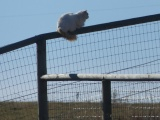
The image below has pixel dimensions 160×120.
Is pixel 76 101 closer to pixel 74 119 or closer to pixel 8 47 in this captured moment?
pixel 74 119

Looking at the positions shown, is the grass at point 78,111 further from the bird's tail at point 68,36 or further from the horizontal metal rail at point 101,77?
the bird's tail at point 68,36

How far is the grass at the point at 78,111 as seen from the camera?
4914 mm

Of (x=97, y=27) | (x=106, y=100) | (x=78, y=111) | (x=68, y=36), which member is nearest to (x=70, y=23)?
(x=68, y=36)

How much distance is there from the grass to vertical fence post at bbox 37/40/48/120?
77 mm

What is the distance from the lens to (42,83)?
5.85 metres

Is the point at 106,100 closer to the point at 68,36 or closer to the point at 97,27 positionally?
the point at 97,27

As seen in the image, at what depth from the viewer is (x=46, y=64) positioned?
19.5ft

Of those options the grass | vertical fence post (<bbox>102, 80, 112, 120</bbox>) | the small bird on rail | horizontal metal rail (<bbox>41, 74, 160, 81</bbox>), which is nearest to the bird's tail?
the small bird on rail

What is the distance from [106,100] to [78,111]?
34cm

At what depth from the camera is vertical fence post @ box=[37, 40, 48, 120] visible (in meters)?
5.78

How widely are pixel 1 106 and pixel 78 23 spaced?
1.92 m

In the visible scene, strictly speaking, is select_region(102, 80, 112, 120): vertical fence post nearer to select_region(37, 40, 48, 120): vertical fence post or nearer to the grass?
the grass

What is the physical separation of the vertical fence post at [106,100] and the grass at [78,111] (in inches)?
1.9

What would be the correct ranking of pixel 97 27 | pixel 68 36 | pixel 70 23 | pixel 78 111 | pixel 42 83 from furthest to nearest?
pixel 70 23, pixel 68 36, pixel 42 83, pixel 97 27, pixel 78 111
